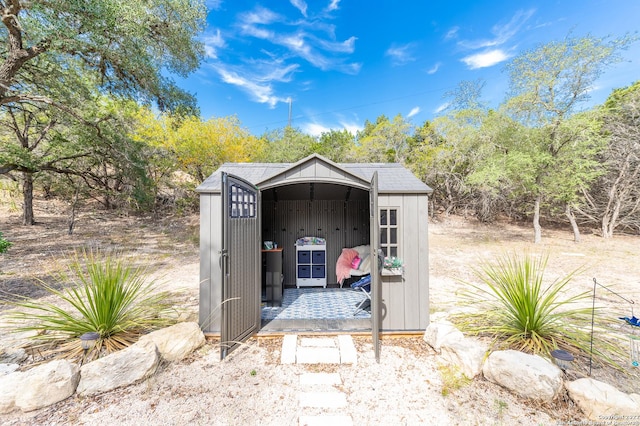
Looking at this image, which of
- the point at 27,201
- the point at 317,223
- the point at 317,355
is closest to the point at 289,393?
the point at 317,355

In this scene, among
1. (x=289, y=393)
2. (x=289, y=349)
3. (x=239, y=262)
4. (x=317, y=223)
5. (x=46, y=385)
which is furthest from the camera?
(x=317, y=223)

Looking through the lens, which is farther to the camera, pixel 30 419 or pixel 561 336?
pixel 561 336

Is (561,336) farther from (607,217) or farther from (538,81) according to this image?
(607,217)

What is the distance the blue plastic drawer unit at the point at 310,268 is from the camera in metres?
5.65

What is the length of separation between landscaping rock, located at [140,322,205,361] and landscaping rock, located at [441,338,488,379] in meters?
3.04

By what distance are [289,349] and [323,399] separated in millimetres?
843

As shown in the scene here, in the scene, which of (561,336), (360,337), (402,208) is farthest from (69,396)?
(561,336)

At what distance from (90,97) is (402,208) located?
355 inches

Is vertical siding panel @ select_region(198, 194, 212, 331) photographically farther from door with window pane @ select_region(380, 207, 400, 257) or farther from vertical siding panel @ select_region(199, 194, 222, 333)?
door with window pane @ select_region(380, 207, 400, 257)

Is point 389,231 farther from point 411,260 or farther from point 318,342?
point 318,342

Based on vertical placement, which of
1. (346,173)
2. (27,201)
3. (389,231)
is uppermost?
(27,201)

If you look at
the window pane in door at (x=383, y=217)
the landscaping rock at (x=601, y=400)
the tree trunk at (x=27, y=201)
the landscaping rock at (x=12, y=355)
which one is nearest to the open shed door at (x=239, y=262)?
the window pane in door at (x=383, y=217)

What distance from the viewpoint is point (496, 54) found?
33.2 feet

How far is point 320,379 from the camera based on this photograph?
2641 millimetres
